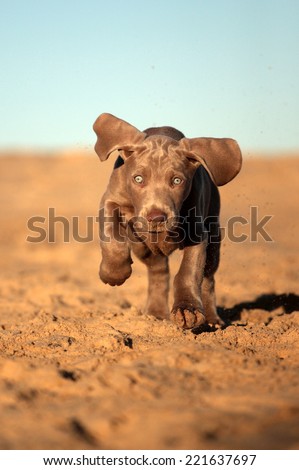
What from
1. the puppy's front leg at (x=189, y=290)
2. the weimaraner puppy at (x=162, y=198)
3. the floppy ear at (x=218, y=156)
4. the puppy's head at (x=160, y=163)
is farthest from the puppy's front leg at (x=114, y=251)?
the floppy ear at (x=218, y=156)

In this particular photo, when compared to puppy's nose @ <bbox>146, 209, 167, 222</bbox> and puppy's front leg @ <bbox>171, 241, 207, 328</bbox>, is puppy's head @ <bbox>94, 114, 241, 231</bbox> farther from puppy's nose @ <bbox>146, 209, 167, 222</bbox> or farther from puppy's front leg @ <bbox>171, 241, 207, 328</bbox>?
puppy's front leg @ <bbox>171, 241, 207, 328</bbox>

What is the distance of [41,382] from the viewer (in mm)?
4336

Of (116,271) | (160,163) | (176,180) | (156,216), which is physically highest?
(160,163)

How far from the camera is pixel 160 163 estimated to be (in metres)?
6.08

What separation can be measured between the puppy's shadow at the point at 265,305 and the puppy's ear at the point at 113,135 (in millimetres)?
2230

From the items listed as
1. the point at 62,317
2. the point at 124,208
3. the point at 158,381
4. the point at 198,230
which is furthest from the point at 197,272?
the point at 158,381

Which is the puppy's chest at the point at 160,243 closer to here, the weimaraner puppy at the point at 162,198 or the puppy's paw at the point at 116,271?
the weimaraner puppy at the point at 162,198

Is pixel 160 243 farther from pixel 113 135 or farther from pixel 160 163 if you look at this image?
pixel 113 135

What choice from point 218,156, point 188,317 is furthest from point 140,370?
point 218,156

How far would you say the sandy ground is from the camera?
11.3ft

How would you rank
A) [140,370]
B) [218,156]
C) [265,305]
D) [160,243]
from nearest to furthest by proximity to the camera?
[140,370], [218,156], [160,243], [265,305]

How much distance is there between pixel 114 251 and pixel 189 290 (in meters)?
0.79
